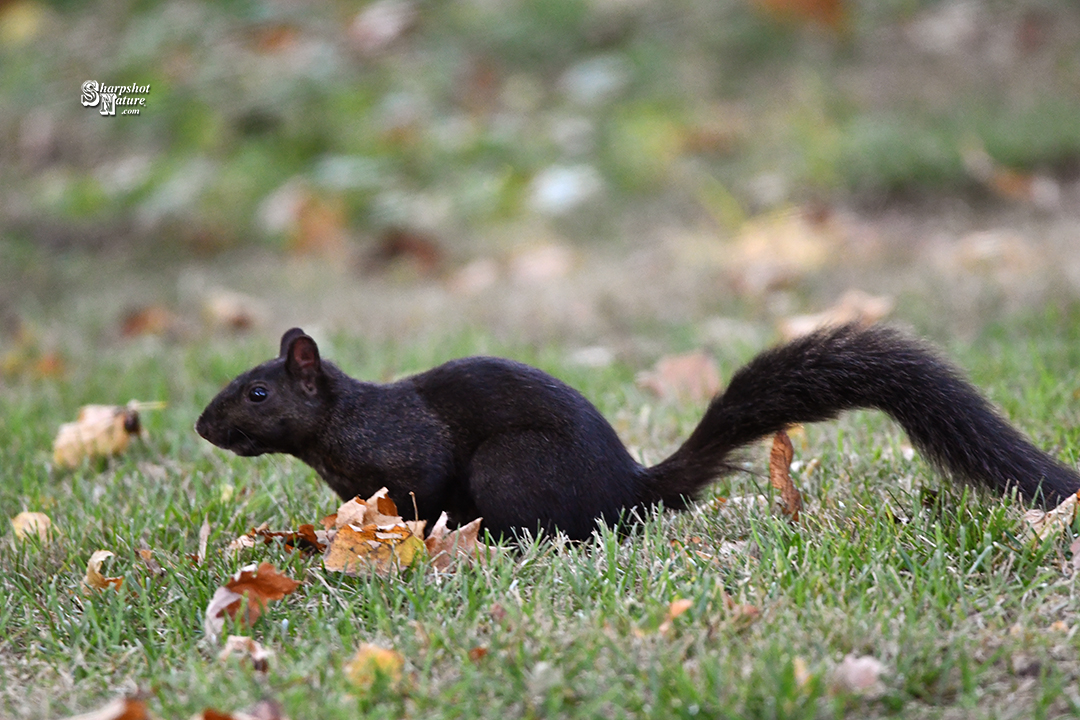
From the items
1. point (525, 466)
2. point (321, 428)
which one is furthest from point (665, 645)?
point (321, 428)

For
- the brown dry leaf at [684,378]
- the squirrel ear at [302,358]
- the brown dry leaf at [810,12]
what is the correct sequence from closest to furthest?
the squirrel ear at [302,358] → the brown dry leaf at [684,378] → the brown dry leaf at [810,12]

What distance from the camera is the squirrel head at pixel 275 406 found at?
2740 mm

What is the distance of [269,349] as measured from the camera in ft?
14.8

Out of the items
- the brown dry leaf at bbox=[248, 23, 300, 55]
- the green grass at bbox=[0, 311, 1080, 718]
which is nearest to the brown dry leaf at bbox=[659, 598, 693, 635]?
the green grass at bbox=[0, 311, 1080, 718]

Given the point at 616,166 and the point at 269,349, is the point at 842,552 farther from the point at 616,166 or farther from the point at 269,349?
the point at 616,166

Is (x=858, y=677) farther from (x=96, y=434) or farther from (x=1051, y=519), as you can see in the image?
(x=96, y=434)

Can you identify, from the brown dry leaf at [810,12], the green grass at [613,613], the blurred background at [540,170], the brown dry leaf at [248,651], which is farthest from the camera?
the brown dry leaf at [810,12]

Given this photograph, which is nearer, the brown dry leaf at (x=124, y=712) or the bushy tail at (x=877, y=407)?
the brown dry leaf at (x=124, y=712)

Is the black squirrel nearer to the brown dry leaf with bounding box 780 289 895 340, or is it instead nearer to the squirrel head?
the squirrel head

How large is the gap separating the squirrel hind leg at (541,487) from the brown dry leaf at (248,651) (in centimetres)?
62

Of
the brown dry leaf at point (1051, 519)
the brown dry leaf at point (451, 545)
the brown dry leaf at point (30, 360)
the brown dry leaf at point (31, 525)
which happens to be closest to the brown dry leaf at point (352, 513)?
the brown dry leaf at point (451, 545)

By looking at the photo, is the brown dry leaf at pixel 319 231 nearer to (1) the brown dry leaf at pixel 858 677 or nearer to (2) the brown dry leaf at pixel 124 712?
(2) the brown dry leaf at pixel 124 712

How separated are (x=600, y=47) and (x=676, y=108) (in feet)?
3.85

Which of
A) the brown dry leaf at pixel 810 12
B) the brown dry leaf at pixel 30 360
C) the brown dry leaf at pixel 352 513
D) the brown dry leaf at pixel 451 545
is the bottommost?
the brown dry leaf at pixel 451 545
